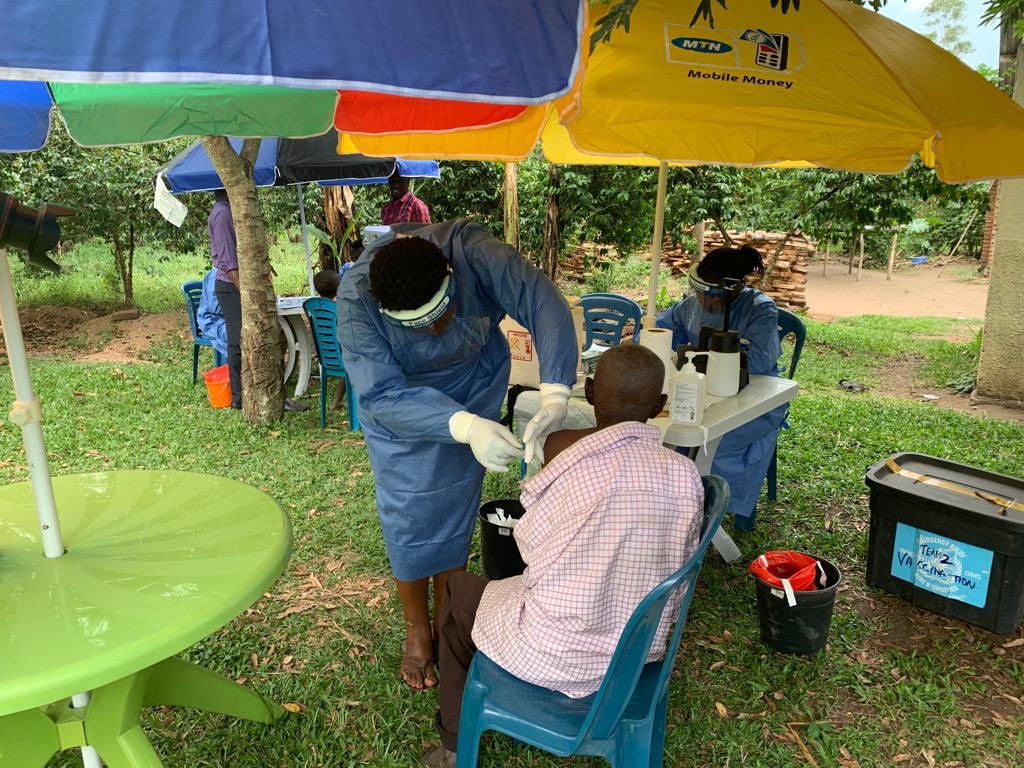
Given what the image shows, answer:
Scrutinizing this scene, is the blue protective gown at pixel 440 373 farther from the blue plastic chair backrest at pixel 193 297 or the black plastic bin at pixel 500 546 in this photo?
the blue plastic chair backrest at pixel 193 297

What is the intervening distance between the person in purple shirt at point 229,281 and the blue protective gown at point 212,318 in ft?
0.44

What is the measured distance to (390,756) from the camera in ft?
7.58

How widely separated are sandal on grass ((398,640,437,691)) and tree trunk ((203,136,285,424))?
132 inches

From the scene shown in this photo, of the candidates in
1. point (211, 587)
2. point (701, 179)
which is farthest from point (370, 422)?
point (701, 179)

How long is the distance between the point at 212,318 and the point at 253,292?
960 millimetres

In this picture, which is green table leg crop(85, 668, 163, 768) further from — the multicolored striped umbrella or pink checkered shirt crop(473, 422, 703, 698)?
the multicolored striped umbrella

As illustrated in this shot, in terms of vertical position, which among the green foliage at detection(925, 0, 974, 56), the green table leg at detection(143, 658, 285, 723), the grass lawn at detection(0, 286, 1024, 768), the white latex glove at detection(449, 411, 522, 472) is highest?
the green foliage at detection(925, 0, 974, 56)

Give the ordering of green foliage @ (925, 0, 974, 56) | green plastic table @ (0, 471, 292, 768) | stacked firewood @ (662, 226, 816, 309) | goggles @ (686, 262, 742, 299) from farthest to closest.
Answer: green foliage @ (925, 0, 974, 56) → stacked firewood @ (662, 226, 816, 309) → goggles @ (686, 262, 742, 299) → green plastic table @ (0, 471, 292, 768)

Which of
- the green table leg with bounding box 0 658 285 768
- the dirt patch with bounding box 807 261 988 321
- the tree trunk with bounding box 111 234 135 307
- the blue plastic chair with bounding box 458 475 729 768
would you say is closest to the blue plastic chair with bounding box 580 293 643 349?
the blue plastic chair with bounding box 458 475 729 768

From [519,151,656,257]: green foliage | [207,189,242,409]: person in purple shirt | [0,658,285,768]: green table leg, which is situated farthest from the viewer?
[519,151,656,257]: green foliage

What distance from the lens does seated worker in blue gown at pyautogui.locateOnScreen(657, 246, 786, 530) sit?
3.49 metres

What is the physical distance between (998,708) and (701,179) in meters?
7.26

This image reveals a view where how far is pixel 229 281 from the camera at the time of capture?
579 centimetres

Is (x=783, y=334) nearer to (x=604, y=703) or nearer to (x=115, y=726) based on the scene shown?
(x=604, y=703)
